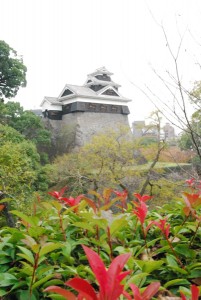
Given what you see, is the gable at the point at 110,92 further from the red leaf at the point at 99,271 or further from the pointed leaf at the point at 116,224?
the red leaf at the point at 99,271

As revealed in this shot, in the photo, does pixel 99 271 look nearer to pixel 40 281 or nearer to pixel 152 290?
pixel 152 290

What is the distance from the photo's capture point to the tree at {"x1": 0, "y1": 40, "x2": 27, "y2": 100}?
42.0 ft

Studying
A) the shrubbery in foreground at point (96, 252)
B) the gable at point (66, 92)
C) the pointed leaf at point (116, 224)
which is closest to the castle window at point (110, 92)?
the gable at point (66, 92)

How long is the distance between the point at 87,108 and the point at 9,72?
5010 mm

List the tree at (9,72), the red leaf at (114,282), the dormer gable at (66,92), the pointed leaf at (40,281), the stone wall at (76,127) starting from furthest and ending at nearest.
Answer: the dormer gable at (66,92), the stone wall at (76,127), the tree at (9,72), the pointed leaf at (40,281), the red leaf at (114,282)

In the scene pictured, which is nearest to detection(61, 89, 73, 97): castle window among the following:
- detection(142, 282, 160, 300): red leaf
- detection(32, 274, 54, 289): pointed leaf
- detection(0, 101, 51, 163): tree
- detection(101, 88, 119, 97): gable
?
detection(101, 88, 119, 97): gable

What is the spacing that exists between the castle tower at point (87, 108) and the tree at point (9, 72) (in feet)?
11.8

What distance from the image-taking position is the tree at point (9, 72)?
42.0 ft

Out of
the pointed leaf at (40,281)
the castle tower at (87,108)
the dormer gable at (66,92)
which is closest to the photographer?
the pointed leaf at (40,281)

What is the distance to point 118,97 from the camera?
709 inches

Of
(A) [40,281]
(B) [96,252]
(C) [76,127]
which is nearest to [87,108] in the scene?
(C) [76,127]

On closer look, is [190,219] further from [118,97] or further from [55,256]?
[118,97]

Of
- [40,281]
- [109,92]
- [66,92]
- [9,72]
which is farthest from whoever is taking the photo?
[109,92]

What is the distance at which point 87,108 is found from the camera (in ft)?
56.0
